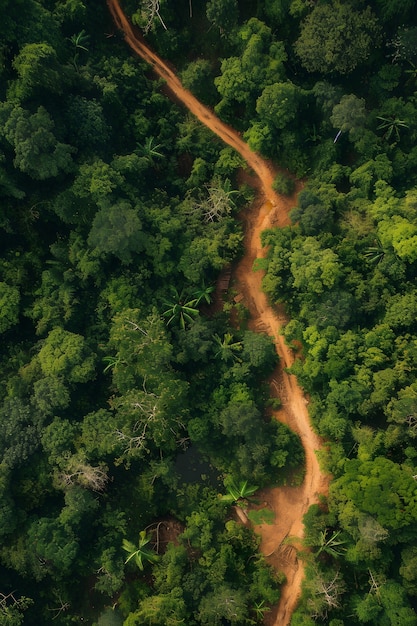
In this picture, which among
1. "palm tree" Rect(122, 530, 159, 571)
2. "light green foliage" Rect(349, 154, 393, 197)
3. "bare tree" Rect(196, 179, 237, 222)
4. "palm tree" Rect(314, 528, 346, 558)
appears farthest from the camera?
"bare tree" Rect(196, 179, 237, 222)

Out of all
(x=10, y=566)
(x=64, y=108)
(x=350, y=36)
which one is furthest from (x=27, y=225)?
(x=350, y=36)

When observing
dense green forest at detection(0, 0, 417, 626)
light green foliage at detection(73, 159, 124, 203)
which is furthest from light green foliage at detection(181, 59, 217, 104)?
light green foliage at detection(73, 159, 124, 203)

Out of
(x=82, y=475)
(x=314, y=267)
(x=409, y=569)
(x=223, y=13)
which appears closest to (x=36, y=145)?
(x=223, y=13)

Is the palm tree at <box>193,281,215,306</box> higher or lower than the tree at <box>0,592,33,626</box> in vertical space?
higher

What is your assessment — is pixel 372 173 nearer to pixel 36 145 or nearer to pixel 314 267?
pixel 314 267

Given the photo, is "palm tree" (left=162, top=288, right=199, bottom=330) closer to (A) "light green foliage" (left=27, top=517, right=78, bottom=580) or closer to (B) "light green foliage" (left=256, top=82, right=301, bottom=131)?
(B) "light green foliage" (left=256, top=82, right=301, bottom=131)

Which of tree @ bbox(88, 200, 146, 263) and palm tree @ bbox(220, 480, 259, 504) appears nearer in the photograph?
tree @ bbox(88, 200, 146, 263)

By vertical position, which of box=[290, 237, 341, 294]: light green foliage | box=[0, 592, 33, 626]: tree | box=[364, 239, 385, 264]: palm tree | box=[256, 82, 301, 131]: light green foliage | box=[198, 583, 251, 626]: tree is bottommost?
box=[198, 583, 251, 626]: tree

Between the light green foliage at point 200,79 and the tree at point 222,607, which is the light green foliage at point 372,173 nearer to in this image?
the light green foliage at point 200,79
